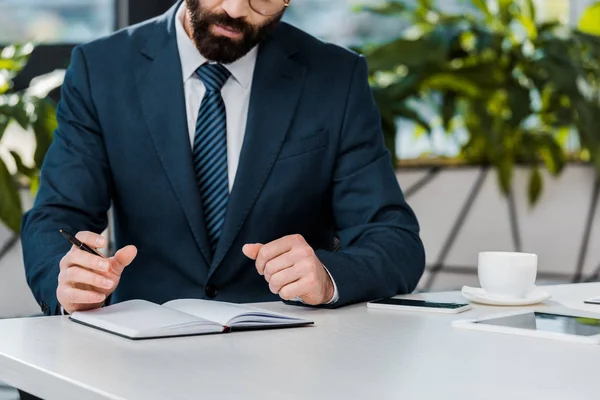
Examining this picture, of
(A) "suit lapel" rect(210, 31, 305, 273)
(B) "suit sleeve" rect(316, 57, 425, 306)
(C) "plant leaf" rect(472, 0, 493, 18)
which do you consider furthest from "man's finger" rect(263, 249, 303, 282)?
(C) "plant leaf" rect(472, 0, 493, 18)

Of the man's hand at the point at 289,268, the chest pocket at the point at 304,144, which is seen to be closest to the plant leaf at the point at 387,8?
the chest pocket at the point at 304,144

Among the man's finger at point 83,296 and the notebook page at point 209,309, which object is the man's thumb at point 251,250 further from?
the man's finger at point 83,296

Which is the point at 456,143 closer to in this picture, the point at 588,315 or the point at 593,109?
the point at 593,109

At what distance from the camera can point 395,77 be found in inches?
130

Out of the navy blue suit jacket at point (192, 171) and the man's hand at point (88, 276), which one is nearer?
the man's hand at point (88, 276)

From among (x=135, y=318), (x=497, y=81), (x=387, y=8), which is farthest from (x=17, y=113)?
(x=497, y=81)

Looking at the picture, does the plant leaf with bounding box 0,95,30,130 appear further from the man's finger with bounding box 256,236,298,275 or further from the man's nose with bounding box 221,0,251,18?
the man's finger with bounding box 256,236,298,275

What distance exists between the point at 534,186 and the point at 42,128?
1668mm

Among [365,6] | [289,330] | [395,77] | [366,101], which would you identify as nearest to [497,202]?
[395,77]

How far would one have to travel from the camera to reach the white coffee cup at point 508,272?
146cm

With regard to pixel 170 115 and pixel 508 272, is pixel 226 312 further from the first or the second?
pixel 170 115

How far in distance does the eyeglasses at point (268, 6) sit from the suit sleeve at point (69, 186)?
362 mm

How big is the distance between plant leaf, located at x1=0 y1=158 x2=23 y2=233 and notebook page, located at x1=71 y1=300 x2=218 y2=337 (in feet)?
4.05

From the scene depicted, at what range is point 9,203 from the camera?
8.16ft
